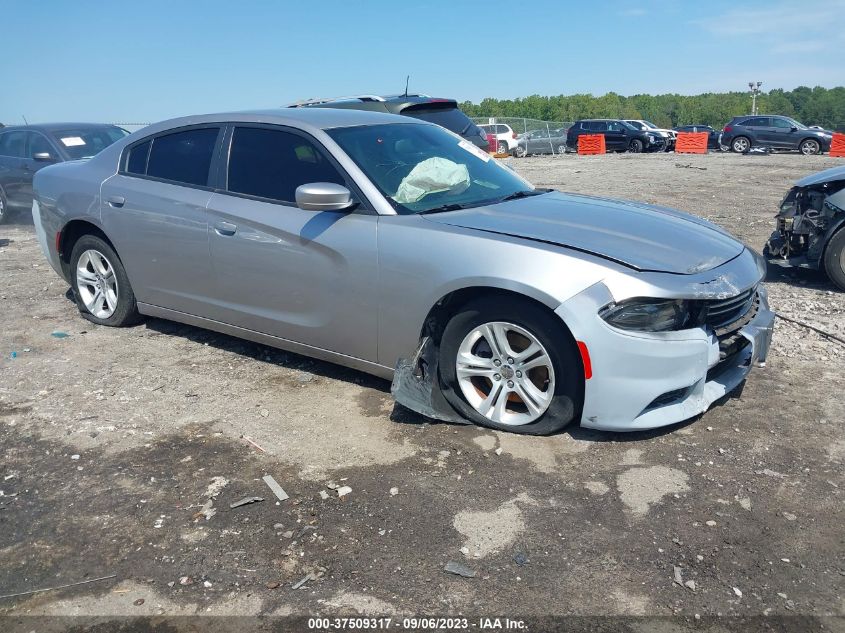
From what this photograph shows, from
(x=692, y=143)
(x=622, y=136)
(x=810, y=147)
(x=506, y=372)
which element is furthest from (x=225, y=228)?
(x=692, y=143)

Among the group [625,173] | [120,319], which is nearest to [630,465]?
[120,319]

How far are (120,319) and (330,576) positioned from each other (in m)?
3.77

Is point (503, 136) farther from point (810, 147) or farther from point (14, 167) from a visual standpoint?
point (14, 167)

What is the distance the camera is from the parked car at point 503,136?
105 feet

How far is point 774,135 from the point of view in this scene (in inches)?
1232

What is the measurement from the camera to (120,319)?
5.83m

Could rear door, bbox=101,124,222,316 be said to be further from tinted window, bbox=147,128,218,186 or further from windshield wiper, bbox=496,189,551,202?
windshield wiper, bbox=496,189,551,202

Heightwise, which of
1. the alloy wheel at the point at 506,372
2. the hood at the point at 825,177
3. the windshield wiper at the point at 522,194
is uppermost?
the windshield wiper at the point at 522,194

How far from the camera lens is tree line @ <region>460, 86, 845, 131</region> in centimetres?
12075

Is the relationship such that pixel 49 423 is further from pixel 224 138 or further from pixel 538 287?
pixel 538 287

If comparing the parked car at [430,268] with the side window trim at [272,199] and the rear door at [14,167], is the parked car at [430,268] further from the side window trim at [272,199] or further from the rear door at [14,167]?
the rear door at [14,167]

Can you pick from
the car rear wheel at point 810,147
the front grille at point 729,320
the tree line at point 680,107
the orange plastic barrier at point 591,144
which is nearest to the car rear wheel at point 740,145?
the car rear wheel at point 810,147

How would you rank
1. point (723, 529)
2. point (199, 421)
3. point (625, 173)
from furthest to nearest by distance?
point (625, 173), point (199, 421), point (723, 529)

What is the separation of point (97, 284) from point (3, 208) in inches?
299
